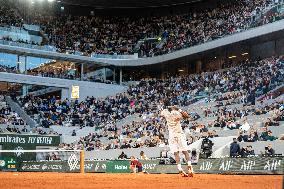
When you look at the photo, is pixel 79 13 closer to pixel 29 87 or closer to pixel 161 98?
pixel 29 87

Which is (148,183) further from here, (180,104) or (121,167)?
(180,104)

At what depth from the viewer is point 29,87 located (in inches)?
2192

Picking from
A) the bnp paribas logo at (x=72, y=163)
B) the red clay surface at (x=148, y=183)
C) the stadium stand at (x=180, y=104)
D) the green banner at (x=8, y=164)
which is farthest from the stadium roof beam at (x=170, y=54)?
the red clay surface at (x=148, y=183)

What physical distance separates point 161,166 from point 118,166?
360 cm

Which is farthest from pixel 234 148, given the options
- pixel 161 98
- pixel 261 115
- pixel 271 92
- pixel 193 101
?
pixel 161 98

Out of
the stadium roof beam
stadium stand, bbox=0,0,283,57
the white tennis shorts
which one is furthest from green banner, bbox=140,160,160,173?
stadium stand, bbox=0,0,283,57

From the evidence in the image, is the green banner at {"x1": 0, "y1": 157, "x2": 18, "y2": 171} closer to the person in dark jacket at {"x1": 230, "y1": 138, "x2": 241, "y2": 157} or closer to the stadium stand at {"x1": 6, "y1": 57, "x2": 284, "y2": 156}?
the stadium stand at {"x1": 6, "y1": 57, "x2": 284, "y2": 156}

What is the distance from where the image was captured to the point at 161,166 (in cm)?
2333

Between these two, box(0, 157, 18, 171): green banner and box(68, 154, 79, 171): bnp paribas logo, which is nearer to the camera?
box(68, 154, 79, 171): bnp paribas logo

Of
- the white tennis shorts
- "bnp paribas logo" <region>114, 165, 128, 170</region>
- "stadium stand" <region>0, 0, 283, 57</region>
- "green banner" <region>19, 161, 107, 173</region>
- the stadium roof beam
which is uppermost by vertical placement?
"stadium stand" <region>0, 0, 283, 57</region>

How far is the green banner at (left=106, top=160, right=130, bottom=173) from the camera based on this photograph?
2561 centimetres

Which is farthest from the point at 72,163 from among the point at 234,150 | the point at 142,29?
the point at 142,29

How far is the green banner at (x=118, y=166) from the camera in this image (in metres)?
25.6

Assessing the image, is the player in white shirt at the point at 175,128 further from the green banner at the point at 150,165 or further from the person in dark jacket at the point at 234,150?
the green banner at the point at 150,165
